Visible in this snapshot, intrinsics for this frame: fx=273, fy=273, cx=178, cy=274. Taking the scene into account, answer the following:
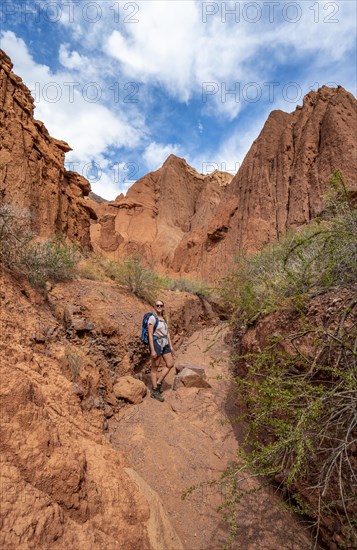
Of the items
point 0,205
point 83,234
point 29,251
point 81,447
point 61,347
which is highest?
point 83,234

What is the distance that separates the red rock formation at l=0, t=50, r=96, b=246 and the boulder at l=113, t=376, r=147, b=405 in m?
5.61

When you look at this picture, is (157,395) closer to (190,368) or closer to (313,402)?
(190,368)

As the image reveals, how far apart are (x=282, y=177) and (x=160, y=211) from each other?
16713 millimetres

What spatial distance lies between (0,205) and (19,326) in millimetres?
2040

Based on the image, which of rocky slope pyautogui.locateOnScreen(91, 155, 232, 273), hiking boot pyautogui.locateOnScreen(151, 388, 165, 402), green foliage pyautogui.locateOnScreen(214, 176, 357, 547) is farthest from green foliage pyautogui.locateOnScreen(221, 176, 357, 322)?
rocky slope pyautogui.locateOnScreen(91, 155, 232, 273)

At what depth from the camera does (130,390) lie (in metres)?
4.10

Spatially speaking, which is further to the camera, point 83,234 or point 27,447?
point 83,234

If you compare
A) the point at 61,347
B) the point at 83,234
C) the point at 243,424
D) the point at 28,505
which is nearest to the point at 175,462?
the point at 243,424

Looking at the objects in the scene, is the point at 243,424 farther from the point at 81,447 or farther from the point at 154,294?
the point at 154,294

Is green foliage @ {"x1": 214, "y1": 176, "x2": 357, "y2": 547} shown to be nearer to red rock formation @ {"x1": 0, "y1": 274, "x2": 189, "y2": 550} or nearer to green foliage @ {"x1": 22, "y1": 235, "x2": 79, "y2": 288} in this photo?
red rock formation @ {"x1": 0, "y1": 274, "x2": 189, "y2": 550}

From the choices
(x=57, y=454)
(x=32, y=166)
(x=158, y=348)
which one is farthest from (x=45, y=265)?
(x=32, y=166)

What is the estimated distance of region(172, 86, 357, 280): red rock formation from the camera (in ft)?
47.0

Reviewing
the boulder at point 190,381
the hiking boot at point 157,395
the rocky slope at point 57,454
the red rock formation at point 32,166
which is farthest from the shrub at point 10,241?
the red rock formation at point 32,166

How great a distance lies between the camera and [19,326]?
10.2ft
